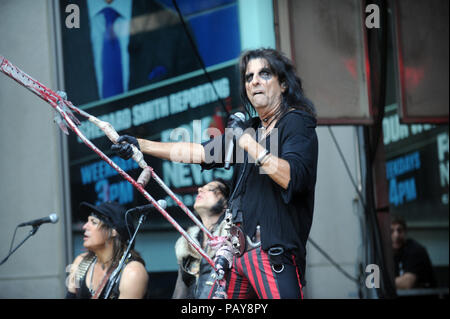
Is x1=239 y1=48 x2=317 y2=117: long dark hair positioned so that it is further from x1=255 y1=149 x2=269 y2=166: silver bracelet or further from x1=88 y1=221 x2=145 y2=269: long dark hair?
x1=88 y1=221 x2=145 y2=269: long dark hair

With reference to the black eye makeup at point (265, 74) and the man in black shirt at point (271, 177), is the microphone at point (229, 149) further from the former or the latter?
the black eye makeup at point (265, 74)

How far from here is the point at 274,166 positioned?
2.71 m

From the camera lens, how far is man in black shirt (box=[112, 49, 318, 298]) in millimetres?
2787

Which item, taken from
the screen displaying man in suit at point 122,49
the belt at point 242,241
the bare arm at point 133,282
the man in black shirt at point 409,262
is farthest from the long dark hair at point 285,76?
the man in black shirt at point 409,262

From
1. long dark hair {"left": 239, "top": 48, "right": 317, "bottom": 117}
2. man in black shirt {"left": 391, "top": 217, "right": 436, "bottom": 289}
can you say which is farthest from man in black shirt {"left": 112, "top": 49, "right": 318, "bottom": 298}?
man in black shirt {"left": 391, "top": 217, "right": 436, "bottom": 289}

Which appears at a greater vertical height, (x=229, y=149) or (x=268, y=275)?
(x=229, y=149)

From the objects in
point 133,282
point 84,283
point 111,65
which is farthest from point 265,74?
point 111,65

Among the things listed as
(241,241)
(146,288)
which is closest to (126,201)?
(146,288)

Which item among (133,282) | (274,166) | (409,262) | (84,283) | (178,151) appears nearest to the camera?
(274,166)

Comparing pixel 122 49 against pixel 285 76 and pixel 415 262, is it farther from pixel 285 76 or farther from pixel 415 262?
pixel 415 262

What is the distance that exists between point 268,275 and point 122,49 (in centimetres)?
375

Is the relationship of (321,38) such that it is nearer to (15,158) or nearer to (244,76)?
(244,76)

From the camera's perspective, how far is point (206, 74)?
236 inches

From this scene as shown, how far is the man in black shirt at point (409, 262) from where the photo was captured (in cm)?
651
